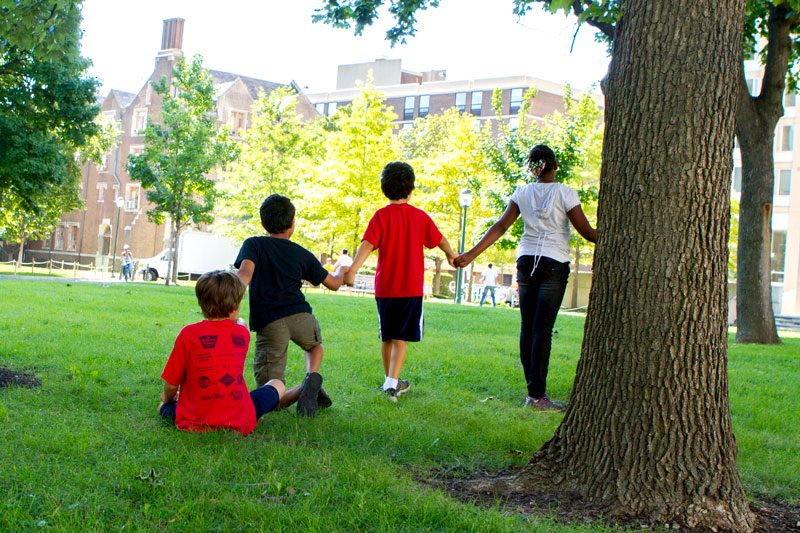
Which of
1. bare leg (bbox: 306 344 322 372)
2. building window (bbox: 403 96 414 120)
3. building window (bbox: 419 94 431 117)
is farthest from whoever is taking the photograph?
building window (bbox: 403 96 414 120)

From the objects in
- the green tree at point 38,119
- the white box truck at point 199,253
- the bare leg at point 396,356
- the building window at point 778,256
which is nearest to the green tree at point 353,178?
the green tree at point 38,119

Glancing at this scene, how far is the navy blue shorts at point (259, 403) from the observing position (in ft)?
14.0

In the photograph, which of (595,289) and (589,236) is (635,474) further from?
(589,236)

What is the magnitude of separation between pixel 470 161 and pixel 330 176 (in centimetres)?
637

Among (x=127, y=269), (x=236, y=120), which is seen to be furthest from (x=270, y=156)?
(x=236, y=120)

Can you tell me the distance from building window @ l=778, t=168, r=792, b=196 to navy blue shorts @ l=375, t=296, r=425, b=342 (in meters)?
39.6

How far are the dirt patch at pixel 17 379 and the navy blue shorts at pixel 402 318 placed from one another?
2.52 m

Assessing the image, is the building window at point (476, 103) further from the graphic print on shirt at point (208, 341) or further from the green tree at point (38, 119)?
the graphic print on shirt at point (208, 341)

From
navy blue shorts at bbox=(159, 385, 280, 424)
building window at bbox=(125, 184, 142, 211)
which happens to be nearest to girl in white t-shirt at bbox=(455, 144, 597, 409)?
navy blue shorts at bbox=(159, 385, 280, 424)

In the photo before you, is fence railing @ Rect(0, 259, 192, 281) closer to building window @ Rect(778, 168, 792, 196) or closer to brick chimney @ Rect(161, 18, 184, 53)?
brick chimney @ Rect(161, 18, 184, 53)

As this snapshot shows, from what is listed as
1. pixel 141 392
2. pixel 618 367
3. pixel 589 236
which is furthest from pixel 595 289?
pixel 141 392

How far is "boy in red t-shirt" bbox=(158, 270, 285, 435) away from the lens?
13.0ft

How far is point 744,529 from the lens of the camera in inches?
119

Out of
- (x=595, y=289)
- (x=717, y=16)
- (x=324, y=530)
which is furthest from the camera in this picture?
(x=595, y=289)
